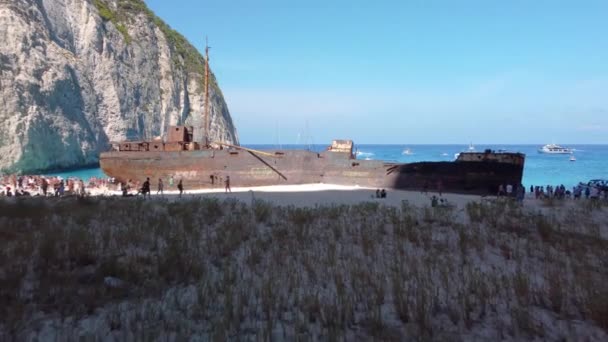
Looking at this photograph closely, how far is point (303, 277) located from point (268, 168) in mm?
16846

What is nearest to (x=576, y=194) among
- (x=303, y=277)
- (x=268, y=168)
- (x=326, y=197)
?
(x=326, y=197)

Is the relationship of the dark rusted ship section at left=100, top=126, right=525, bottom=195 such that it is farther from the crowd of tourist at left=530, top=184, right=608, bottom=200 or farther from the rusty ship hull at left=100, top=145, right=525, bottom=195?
the crowd of tourist at left=530, top=184, right=608, bottom=200

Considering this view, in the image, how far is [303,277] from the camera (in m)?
5.19

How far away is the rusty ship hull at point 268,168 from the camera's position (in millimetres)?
20297

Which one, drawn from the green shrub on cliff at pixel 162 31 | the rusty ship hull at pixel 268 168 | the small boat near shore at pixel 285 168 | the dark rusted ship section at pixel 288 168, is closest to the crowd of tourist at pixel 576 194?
the dark rusted ship section at pixel 288 168

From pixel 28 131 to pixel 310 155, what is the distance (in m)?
28.9

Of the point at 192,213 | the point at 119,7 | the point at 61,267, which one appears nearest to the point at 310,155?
the point at 192,213

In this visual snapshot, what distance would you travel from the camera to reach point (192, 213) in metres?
8.89

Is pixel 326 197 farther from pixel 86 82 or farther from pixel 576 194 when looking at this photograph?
pixel 86 82

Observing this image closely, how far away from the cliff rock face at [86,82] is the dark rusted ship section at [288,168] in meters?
20.9

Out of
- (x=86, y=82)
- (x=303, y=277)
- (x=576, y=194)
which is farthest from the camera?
(x=86, y=82)

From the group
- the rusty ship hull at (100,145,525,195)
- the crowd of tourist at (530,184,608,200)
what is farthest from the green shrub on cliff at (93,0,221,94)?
the crowd of tourist at (530,184,608,200)

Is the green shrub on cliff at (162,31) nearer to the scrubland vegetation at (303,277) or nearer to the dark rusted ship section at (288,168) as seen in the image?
the dark rusted ship section at (288,168)

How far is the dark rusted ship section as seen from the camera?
19.5 metres
